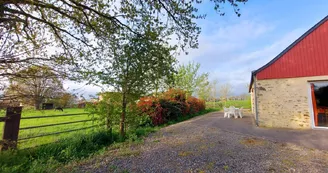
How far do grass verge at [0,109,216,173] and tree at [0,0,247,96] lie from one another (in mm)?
2357

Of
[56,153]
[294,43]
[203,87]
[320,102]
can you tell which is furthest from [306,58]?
[203,87]

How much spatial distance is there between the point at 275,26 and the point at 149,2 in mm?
8999

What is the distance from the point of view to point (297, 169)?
330 cm

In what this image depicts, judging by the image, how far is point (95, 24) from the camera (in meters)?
5.00

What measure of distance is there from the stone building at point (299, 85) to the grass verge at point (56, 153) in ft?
23.0

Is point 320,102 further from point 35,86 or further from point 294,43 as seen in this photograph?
point 35,86

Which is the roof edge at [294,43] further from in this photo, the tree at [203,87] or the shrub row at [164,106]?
the tree at [203,87]

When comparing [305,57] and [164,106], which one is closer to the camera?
[305,57]

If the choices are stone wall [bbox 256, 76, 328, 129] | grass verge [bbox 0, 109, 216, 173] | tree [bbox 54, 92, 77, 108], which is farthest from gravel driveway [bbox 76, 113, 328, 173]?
stone wall [bbox 256, 76, 328, 129]

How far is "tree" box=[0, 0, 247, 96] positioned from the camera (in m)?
4.26

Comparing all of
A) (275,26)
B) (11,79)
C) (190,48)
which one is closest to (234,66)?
(275,26)

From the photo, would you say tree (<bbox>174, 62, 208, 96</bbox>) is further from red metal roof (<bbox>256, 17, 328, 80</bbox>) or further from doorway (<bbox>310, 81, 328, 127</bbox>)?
doorway (<bbox>310, 81, 328, 127</bbox>)

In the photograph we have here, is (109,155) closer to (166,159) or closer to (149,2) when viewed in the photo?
(166,159)

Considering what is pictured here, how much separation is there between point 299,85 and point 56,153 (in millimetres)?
10010
